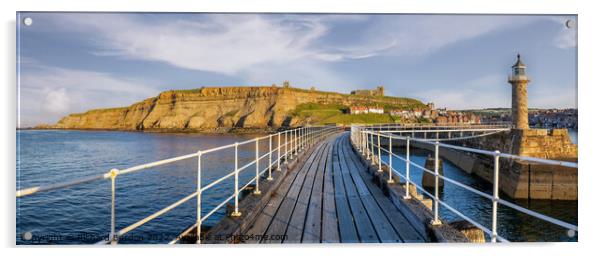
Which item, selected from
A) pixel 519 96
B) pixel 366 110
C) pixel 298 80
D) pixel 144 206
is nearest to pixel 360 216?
pixel 298 80

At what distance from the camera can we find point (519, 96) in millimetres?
26344

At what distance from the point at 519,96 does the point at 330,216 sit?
87.0 feet

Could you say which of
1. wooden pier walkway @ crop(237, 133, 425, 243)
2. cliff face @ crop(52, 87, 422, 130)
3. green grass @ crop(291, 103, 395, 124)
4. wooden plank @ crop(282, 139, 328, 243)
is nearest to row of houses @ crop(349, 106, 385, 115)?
green grass @ crop(291, 103, 395, 124)

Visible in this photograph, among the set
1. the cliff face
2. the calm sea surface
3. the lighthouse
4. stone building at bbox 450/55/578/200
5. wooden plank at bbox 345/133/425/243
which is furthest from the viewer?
the cliff face

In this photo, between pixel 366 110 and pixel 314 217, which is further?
pixel 366 110

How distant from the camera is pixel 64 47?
5984mm

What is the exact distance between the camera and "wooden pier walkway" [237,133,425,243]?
12.9ft

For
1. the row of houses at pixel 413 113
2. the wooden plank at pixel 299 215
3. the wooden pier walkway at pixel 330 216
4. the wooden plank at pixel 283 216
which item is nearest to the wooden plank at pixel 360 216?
the wooden pier walkway at pixel 330 216

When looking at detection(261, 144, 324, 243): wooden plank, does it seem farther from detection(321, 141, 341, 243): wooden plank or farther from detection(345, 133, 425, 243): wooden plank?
detection(345, 133, 425, 243): wooden plank

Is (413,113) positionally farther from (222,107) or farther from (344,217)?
(344,217)

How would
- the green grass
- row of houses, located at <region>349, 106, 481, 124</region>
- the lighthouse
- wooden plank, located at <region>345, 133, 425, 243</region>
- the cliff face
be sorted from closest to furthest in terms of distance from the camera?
wooden plank, located at <region>345, 133, 425, 243</region>, the lighthouse, row of houses, located at <region>349, 106, 481, 124</region>, the green grass, the cliff face

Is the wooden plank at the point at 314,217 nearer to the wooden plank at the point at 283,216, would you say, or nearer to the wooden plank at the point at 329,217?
the wooden plank at the point at 329,217

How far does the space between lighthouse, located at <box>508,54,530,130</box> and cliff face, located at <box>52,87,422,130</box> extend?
305 ft
